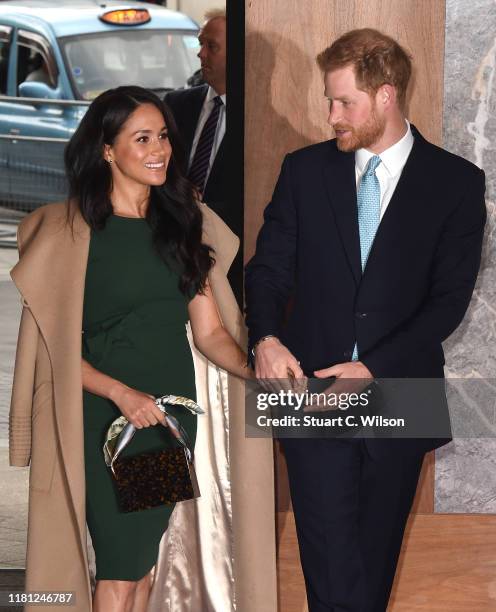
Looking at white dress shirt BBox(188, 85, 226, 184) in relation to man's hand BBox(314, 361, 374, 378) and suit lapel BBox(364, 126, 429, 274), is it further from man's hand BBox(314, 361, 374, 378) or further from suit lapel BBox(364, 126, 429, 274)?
man's hand BBox(314, 361, 374, 378)

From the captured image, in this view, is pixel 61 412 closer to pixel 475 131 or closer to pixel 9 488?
pixel 475 131

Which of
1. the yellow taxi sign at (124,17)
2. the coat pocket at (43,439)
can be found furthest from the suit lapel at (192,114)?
the yellow taxi sign at (124,17)

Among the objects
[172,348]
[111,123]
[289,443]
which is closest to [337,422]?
[289,443]

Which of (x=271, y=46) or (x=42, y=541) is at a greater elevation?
(x=271, y=46)

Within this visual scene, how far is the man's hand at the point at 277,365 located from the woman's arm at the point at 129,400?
30 centimetres

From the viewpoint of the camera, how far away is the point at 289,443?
3.81 metres

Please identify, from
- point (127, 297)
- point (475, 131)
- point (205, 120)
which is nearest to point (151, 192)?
point (127, 297)

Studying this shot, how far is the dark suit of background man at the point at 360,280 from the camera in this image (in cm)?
360

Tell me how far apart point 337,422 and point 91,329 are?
74 cm

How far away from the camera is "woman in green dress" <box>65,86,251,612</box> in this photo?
372 cm

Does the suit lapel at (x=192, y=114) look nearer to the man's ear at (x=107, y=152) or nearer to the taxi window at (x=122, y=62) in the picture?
the man's ear at (x=107, y=152)

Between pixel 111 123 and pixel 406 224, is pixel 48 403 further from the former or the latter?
pixel 406 224

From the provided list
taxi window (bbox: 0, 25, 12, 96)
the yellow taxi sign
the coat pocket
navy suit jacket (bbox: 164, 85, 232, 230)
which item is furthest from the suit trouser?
taxi window (bbox: 0, 25, 12, 96)

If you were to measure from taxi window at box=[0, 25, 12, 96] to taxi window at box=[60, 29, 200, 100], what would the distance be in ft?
2.27
